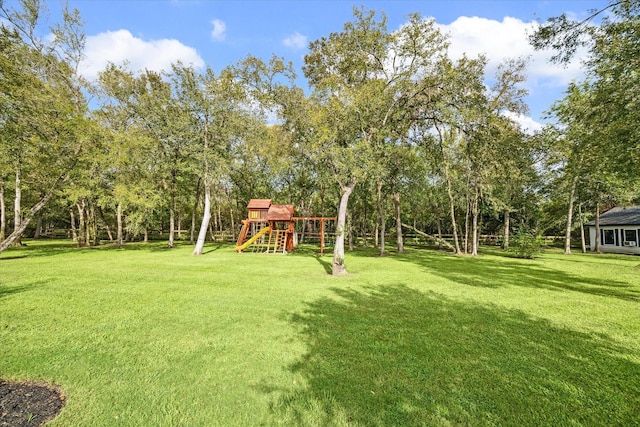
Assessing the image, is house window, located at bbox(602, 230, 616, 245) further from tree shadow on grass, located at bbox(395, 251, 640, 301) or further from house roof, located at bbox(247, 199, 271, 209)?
house roof, located at bbox(247, 199, 271, 209)

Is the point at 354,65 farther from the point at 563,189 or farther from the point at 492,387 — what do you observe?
the point at 563,189

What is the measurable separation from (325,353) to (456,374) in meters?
1.86

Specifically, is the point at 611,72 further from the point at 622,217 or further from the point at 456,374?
the point at 622,217

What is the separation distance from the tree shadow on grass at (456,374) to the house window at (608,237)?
28577 millimetres

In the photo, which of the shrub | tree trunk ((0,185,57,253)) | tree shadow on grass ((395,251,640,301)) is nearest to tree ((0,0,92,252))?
tree trunk ((0,185,57,253))

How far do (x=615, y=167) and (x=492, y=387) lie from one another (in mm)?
10760

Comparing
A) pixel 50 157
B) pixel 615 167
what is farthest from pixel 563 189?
pixel 50 157

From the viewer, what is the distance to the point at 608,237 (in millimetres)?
26141

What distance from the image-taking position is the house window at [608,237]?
2555cm

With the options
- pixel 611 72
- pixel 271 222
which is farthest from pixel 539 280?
pixel 271 222

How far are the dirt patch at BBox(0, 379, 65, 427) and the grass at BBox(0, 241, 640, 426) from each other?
5.5 inches

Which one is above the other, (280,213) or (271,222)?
(280,213)

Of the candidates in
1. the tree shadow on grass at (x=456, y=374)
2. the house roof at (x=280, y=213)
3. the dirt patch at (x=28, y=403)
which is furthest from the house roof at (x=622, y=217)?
the dirt patch at (x=28, y=403)

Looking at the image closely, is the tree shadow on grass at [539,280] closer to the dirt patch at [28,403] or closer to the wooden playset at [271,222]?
the dirt patch at [28,403]
